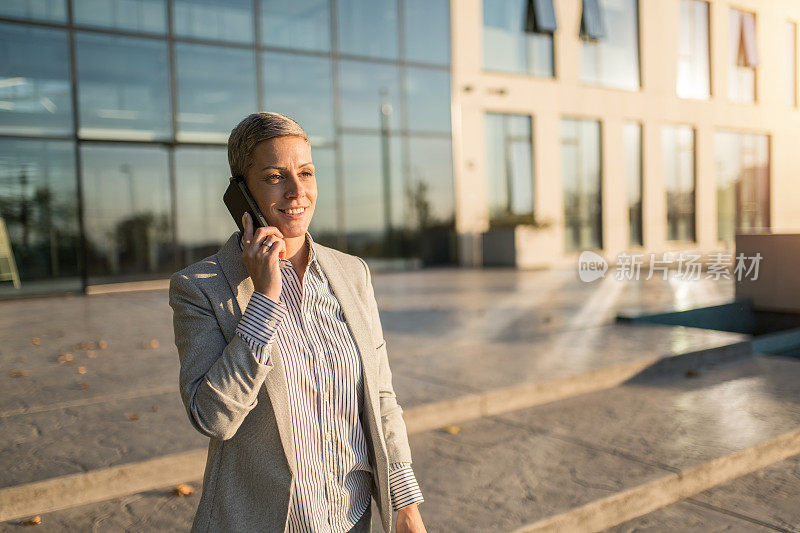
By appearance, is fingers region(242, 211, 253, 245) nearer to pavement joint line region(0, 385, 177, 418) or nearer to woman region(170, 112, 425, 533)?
woman region(170, 112, 425, 533)

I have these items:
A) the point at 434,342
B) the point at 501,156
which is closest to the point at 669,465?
the point at 434,342

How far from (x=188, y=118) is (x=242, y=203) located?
14364 millimetres

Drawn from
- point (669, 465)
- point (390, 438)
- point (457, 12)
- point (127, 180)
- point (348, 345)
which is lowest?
point (669, 465)

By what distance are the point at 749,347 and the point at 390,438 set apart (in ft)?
21.2

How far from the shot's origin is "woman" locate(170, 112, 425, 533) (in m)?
1.82

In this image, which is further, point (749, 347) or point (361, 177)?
point (361, 177)

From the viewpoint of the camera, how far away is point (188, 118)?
15.4m

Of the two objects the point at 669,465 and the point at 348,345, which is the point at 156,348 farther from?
the point at 348,345

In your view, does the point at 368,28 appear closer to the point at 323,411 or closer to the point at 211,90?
the point at 211,90

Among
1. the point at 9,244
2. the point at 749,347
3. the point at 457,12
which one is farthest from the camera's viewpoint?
the point at 457,12

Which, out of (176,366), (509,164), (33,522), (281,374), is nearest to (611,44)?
(509,164)

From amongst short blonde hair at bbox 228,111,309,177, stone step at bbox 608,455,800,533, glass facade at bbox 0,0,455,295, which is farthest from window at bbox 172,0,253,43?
short blonde hair at bbox 228,111,309,177

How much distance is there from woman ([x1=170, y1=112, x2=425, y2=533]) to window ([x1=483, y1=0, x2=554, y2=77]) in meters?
19.8

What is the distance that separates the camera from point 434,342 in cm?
772
